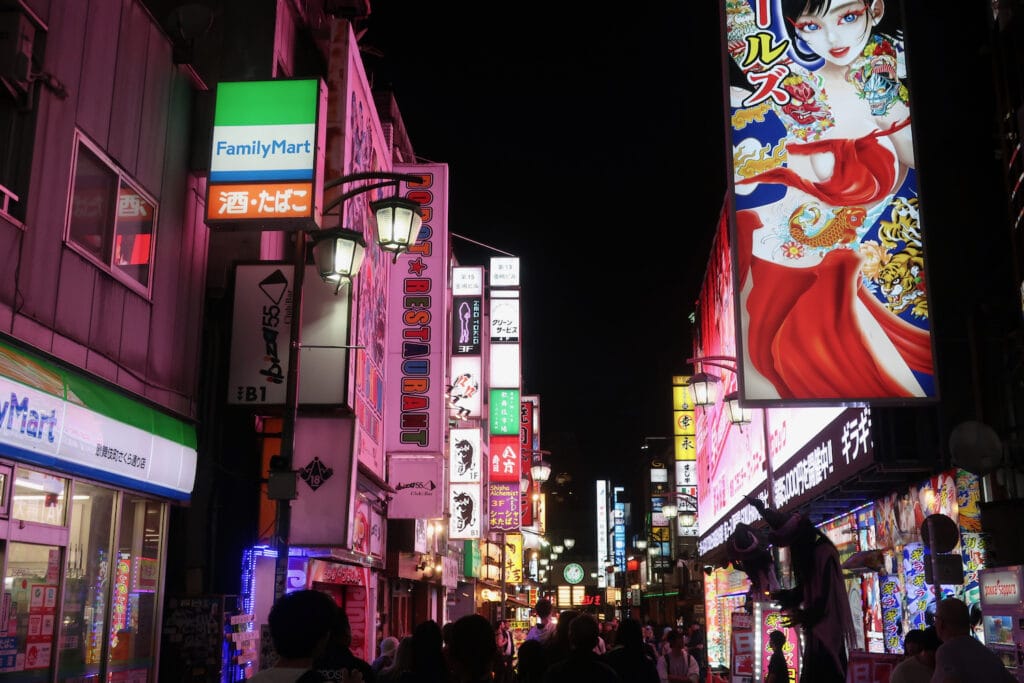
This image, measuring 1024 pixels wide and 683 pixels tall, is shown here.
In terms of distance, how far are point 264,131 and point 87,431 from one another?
4.89 meters

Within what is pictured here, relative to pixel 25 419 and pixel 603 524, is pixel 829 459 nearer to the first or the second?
pixel 25 419

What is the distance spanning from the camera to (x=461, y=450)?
31.3 m

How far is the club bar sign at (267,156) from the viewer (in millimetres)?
12711

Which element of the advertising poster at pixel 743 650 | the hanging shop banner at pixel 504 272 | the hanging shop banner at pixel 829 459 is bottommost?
the advertising poster at pixel 743 650

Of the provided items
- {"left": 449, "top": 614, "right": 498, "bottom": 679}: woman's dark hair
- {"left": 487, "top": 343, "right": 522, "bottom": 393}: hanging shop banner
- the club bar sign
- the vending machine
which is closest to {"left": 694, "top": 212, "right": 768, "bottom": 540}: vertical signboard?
{"left": 487, "top": 343, "right": 522, "bottom": 393}: hanging shop banner

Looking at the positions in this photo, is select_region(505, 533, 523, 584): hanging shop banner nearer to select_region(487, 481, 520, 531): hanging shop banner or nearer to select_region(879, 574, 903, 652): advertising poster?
select_region(487, 481, 520, 531): hanging shop banner

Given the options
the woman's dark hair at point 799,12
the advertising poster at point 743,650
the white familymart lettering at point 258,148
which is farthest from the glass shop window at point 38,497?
the woman's dark hair at point 799,12

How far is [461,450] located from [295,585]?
14.4 metres

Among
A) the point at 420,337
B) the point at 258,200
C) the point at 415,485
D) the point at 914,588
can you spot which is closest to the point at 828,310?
the point at 914,588

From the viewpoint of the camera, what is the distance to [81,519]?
Answer: 10812 millimetres

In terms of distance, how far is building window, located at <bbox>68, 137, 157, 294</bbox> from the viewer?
35.2 feet

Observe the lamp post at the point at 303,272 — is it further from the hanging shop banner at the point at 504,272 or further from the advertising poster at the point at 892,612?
the hanging shop banner at the point at 504,272

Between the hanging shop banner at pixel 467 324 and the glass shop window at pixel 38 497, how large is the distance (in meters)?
24.1

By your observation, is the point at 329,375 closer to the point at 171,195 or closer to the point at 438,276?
the point at 171,195
